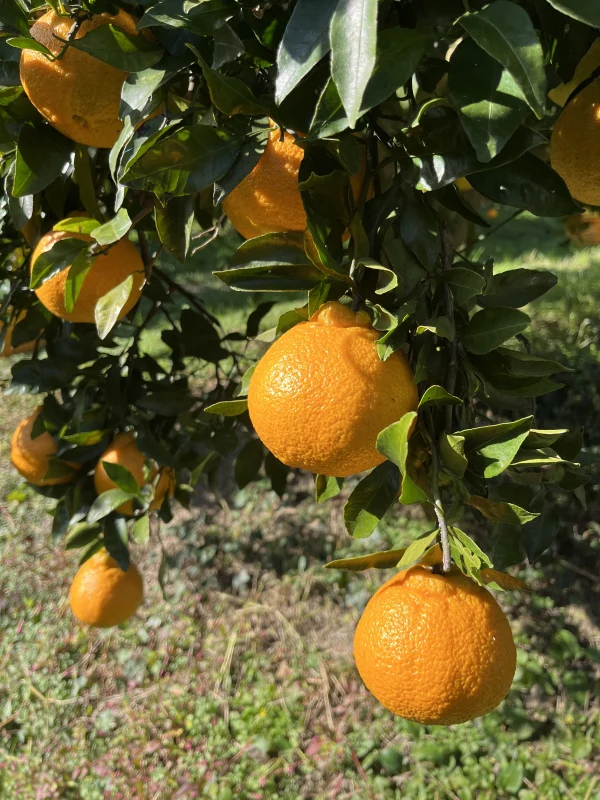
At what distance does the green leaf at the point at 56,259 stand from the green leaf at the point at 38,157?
59mm

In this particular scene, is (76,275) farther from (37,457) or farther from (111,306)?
(37,457)

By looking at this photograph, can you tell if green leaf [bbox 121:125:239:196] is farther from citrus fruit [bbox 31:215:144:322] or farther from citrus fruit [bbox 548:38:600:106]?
citrus fruit [bbox 548:38:600:106]

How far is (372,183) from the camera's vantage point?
0.57 meters

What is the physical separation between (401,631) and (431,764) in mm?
1097

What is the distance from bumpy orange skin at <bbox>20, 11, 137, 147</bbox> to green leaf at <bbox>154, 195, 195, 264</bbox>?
85mm

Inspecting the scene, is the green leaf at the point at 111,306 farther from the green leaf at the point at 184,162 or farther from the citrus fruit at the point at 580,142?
the citrus fruit at the point at 580,142

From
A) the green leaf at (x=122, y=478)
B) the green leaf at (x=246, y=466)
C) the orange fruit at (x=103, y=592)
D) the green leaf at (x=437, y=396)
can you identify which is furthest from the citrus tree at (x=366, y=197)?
the orange fruit at (x=103, y=592)

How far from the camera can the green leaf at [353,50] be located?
32 cm

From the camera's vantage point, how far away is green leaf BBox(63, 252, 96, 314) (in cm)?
64

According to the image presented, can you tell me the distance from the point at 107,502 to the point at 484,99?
2.69 ft

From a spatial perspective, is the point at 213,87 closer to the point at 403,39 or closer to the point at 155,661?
the point at 403,39

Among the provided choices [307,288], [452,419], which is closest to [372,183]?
[307,288]

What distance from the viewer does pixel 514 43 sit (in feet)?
1.15

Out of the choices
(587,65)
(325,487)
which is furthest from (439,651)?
(587,65)
